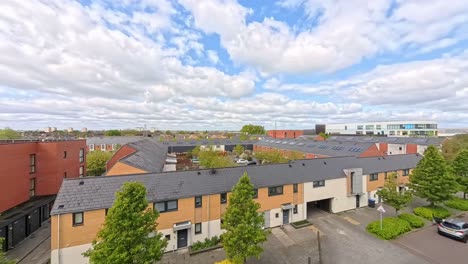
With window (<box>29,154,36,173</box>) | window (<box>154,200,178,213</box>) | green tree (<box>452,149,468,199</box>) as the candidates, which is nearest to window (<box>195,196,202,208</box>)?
window (<box>154,200,178,213</box>)

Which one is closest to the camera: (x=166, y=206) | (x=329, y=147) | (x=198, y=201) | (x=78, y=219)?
(x=78, y=219)

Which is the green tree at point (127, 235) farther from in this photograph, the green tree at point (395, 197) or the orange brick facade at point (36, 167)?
the green tree at point (395, 197)

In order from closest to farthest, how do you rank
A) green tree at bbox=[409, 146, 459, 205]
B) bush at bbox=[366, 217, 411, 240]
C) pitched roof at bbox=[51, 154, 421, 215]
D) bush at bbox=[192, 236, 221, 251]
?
pitched roof at bbox=[51, 154, 421, 215] < bush at bbox=[192, 236, 221, 251] < bush at bbox=[366, 217, 411, 240] < green tree at bbox=[409, 146, 459, 205]

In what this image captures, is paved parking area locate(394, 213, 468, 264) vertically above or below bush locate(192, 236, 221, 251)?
below

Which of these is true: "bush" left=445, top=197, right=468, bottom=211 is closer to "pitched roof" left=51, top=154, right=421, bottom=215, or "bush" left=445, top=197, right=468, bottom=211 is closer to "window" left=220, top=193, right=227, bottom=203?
"pitched roof" left=51, top=154, right=421, bottom=215

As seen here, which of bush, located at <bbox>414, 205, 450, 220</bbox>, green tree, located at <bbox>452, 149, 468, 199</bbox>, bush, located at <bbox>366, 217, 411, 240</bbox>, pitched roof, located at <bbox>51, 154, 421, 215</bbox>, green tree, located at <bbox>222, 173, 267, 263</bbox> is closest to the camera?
green tree, located at <bbox>222, 173, 267, 263</bbox>

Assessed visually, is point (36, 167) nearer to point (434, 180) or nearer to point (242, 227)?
point (242, 227)

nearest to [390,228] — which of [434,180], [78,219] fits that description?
[434,180]

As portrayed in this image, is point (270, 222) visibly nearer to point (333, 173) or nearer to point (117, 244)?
point (333, 173)
